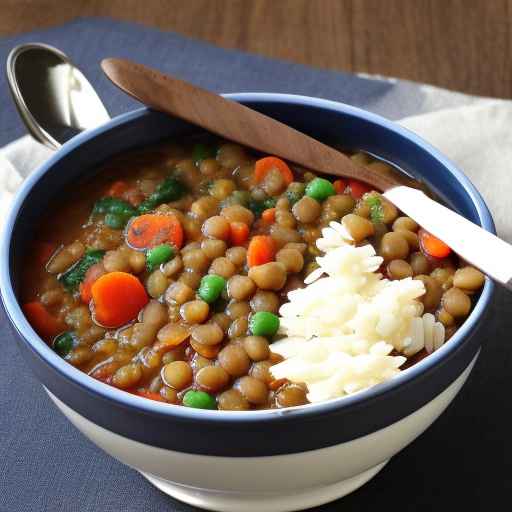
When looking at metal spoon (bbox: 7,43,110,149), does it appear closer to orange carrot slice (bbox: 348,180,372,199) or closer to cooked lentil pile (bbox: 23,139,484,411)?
cooked lentil pile (bbox: 23,139,484,411)

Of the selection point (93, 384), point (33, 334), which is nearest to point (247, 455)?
point (93, 384)

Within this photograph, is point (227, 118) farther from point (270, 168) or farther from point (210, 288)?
point (210, 288)

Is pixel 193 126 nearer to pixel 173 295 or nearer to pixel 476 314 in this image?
pixel 173 295

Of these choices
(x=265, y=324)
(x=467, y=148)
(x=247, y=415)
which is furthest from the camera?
(x=467, y=148)

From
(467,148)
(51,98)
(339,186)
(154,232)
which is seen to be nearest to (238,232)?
(154,232)

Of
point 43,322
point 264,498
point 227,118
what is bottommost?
point 264,498

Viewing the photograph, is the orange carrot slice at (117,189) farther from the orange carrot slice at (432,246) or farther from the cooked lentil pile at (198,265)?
the orange carrot slice at (432,246)

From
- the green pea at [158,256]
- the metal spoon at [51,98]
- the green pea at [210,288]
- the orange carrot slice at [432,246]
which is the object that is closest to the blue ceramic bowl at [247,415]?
the orange carrot slice at [432,246]
